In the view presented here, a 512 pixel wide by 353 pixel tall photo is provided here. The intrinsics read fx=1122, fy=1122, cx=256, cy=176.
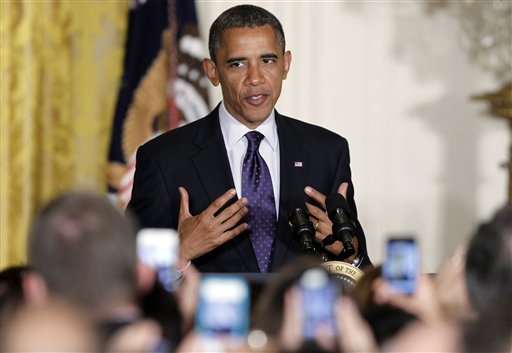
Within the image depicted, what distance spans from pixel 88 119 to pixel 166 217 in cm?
252

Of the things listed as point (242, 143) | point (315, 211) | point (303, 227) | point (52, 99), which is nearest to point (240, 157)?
point (242, 143)

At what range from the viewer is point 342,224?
2.92 metres

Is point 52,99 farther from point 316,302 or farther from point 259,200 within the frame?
point 316,302

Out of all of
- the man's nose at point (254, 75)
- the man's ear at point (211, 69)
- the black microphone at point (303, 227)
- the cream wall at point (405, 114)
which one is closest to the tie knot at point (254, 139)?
the man's nose at point (254, 75)

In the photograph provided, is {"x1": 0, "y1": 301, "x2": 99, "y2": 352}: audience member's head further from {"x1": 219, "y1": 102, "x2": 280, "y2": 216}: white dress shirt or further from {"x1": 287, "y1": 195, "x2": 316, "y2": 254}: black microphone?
{"x1": 219, "y1": 102, "x2": 280, "y2": 216}: white dress shirt

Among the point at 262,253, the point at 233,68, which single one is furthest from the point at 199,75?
the point at 262,253

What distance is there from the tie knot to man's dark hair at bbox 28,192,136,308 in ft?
5.90

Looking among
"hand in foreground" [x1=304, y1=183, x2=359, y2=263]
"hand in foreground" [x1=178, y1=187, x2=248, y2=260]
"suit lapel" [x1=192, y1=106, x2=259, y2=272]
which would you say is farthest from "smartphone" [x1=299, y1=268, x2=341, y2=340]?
"suit lapel" [x1=192, y1=106, x2=259, y2=272]

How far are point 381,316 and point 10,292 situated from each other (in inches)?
28.7

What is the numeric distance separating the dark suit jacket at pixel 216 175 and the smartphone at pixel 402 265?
116cm

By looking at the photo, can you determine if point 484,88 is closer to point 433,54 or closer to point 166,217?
point 433,54

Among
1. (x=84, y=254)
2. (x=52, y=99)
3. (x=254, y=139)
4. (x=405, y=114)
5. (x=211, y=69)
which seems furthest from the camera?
(x=405, y=114)

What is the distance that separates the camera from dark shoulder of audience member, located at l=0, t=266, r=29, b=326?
211 cm

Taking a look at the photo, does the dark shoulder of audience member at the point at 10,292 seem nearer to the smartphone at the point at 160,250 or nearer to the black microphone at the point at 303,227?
the smartphone at the point at 160,250
